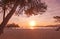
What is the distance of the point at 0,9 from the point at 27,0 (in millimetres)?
1054

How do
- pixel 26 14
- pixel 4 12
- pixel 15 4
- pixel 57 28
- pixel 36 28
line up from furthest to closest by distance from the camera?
pixel 36 28 < pixel 57 28 < pixel 26 14 < pixel 4 12 < pixel 15 4

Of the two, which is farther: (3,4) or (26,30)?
(26,30)

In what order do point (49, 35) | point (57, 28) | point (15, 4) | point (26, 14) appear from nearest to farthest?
point (15, 4) < point (26, 14) < point (49, 35) < point (57, 28)

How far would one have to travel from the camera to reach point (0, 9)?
698 cm

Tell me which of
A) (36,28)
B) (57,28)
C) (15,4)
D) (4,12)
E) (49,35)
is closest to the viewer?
(15,4)

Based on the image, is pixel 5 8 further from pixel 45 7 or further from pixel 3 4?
pixel 45 7

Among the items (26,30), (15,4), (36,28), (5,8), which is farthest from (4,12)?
(36,28)

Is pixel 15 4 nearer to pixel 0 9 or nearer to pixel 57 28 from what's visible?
pixel 0 9

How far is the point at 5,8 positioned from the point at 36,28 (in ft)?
13.7

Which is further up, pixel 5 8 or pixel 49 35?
pixel 5 8

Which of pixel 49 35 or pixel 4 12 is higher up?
pixel 4 12

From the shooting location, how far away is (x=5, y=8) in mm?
6918

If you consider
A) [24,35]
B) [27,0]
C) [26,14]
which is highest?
[27,0]

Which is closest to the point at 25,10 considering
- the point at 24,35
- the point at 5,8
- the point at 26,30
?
the point at 5,8
